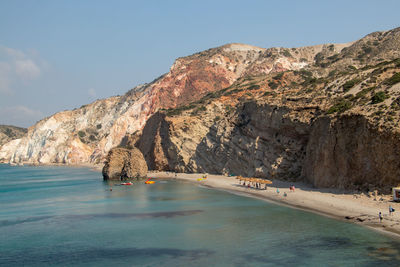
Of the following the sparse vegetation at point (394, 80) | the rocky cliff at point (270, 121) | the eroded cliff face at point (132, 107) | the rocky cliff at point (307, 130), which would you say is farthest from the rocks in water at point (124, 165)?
the eroded cliff face at point (132, 107)

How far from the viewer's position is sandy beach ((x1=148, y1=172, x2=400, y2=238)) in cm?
2634

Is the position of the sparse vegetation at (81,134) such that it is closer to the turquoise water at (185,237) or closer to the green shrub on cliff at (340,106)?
the turquoise water at (185,237)

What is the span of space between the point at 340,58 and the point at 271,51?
1618 inches

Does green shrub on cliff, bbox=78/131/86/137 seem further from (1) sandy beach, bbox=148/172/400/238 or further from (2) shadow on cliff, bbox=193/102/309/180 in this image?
(1) sandy beach, bbox=148/172/400/238

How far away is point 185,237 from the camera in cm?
2673

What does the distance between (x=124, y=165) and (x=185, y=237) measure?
48.0 meters

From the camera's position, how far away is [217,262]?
21156 millimetres

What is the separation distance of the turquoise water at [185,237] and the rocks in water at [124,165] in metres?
28.8

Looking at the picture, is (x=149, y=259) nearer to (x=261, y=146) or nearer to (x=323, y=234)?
(x=323, y=234)

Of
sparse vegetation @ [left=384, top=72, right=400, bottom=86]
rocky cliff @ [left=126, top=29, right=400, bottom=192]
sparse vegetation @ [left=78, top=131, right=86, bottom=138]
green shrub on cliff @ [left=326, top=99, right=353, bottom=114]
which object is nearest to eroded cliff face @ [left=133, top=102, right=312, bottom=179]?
rocky cliff @ [left=126, top=29, right=400, bottom=192]

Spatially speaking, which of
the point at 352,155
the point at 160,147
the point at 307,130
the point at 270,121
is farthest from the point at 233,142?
the point at 352,155

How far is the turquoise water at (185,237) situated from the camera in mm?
21722

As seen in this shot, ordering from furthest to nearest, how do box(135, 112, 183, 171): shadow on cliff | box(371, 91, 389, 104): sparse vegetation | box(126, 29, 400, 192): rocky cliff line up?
box(135, 112, 183, 171): shadow on cliff
box(371, 91, 389, 104): sparse vegetation
box(126, 29, 400, 192): rocky cliff

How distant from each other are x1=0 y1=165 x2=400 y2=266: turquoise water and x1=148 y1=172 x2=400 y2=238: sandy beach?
1058mm
